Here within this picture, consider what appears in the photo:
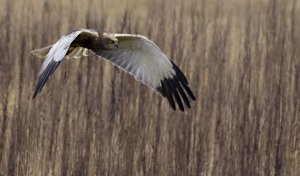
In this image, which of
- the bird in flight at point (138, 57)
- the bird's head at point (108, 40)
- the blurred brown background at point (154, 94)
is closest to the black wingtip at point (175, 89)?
the bird in flight at point (138, 57)

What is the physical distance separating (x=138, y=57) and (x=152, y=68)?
0.10m

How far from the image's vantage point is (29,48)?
10.5 meters

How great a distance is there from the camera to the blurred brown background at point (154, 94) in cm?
1057

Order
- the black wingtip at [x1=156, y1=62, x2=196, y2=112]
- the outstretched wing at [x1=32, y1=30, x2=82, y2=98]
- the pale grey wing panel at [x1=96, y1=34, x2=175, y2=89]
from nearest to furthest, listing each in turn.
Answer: the outstretched wing at [x1=32, y1=30, x2=82, y2=98], the pale grey wing panel at [x1=96, y1=34, x2=175, y2=89], the black wingtip at [x1=156, y1=62, x2=196, y2=112]

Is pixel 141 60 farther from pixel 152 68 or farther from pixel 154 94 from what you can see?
pixel 154 94

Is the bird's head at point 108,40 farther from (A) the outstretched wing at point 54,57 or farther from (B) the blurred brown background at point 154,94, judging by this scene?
(B) the blurred brown background at point 154,94

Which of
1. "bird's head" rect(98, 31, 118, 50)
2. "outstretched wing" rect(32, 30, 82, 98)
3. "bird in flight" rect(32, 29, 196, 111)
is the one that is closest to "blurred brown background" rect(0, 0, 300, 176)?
"bird in flight" rect(32, 29, 196, 111)

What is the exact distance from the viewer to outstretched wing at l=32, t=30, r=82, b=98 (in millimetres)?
9070

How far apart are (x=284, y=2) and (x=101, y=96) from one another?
3.86ft

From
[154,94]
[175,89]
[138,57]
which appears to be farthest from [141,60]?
[154,94]

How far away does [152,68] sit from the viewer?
32.6ft

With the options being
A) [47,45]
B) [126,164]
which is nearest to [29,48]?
[47,45]

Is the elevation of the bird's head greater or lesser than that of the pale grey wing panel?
greater

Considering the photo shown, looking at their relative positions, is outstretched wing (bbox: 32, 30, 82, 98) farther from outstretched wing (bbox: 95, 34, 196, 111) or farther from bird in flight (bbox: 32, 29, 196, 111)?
outstretched wing (bbox: 95, 34, 196, 111)
